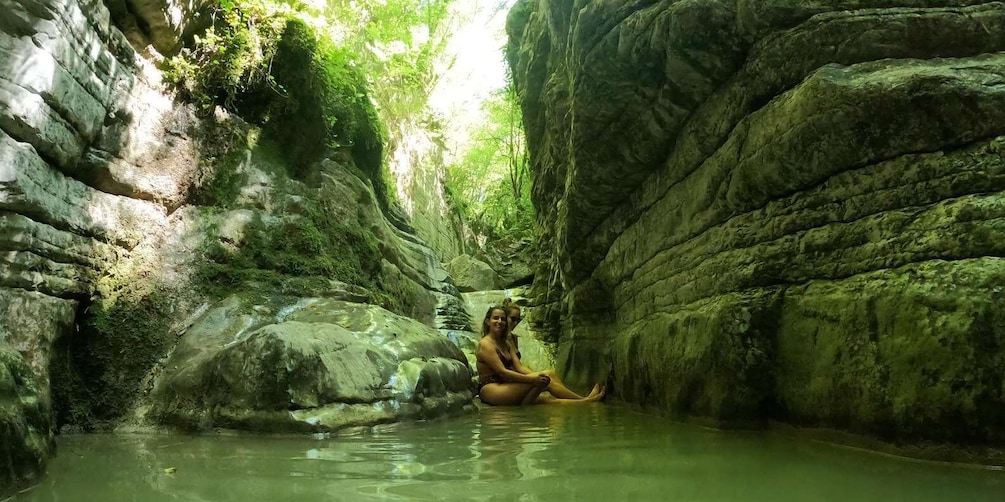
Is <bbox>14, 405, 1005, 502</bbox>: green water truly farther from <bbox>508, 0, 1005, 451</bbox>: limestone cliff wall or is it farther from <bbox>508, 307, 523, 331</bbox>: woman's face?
<bbox>508, 307, 523, 331</bbox>: woman's face

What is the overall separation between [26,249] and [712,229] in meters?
4.54

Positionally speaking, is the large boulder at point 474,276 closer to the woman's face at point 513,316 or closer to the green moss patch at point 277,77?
the green moss patch at point 277,77

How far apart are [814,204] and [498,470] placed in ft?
7.65

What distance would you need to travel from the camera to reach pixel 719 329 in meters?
3.50

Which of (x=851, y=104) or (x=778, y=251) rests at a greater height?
(x=851, y=104)

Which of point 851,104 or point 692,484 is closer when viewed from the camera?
point 692,484

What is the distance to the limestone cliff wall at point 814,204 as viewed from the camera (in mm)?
2354

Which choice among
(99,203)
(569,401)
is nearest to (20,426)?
(99,203)

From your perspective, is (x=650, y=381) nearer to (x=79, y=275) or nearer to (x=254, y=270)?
(x=254, y=270)

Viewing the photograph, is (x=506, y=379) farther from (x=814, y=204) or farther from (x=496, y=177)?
(x=496, y=177)

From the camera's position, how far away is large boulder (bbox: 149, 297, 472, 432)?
3.51m

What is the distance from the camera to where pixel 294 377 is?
11.8 ft

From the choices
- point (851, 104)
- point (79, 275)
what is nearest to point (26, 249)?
point (79, 275)

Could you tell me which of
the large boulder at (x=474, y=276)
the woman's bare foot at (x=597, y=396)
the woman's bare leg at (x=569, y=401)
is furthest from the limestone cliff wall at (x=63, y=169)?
the large boulder at (x=474, y=276)
